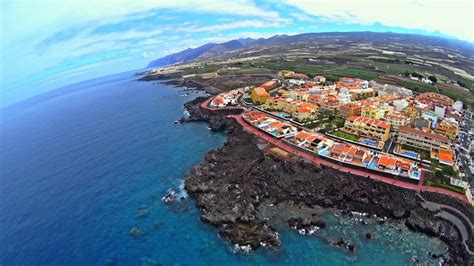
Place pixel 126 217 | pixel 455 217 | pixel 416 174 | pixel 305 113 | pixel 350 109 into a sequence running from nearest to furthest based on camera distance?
pixel 455 217 < pixel 126 217 < pixel 416 174 < pixel 305 113 < pixel 350 109

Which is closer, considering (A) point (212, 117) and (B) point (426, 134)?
(B) point (426, 134)

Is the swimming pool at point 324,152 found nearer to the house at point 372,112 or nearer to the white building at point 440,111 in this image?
the house at point 372,112

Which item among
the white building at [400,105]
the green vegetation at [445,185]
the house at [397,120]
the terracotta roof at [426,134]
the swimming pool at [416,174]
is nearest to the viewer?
the green vegetation at [445,185]

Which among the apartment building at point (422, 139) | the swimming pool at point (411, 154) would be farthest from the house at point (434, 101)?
the swimming pool at point (411, 154)

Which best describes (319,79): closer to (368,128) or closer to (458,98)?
(458,98)

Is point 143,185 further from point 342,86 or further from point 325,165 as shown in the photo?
point 342,86

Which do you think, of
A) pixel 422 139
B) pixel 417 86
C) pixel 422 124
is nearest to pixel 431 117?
pixel 422 124

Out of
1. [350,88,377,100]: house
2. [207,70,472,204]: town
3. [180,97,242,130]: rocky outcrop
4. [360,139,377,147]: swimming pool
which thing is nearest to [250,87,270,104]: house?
[207,70,472,204]: town
